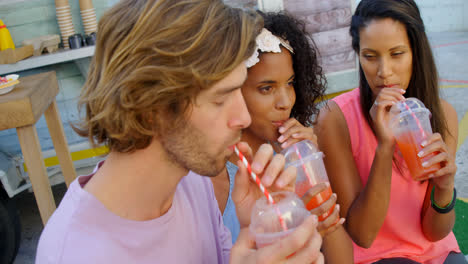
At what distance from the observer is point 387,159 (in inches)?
79.9

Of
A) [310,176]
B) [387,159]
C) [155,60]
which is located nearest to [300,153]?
[310,176]

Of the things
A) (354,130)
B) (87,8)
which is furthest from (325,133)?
(87,8)

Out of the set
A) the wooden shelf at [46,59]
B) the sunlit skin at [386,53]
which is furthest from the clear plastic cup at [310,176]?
the wooden shelf at [46,59]

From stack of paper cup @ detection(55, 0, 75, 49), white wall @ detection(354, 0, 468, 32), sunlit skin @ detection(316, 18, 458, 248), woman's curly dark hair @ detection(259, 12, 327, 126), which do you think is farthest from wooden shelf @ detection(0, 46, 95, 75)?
white wall @ detection(354, 0, 468, 32)

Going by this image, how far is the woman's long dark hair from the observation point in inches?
86.3

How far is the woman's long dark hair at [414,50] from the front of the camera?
2191mm

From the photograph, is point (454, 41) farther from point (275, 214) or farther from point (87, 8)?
point (275, 214)

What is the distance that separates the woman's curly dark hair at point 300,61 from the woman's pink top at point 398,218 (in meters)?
0.25

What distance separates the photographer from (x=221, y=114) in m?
1.48

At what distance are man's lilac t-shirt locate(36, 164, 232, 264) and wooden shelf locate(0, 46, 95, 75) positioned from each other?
9.86ft

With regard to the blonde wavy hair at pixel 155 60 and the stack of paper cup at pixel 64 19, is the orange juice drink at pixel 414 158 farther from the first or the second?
the stack of paper cup at pixel 64 19

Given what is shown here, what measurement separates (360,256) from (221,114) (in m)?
1.21

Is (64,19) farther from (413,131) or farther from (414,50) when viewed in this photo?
(413,131)

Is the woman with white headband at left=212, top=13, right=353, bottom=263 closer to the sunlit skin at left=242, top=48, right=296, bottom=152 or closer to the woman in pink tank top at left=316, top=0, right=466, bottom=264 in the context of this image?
the sunlit skin at left=242, top=48, right=296, bottom=152
